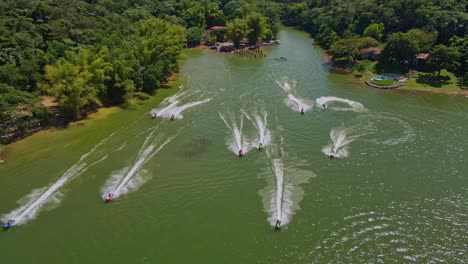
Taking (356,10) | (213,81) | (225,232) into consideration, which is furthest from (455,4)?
(225,232)

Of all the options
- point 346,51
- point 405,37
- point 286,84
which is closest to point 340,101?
point 286,84

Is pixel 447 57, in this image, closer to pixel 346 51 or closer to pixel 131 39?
pixel 346 51

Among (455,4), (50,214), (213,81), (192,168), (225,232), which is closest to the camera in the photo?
(225,232)

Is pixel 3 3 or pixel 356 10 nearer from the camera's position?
pixel 3 3

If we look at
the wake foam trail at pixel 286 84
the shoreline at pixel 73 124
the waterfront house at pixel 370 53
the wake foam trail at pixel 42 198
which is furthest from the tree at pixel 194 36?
the wake foam trail at pixel 42 198

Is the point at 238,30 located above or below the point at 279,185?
above

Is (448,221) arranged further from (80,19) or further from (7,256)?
(80,19)
